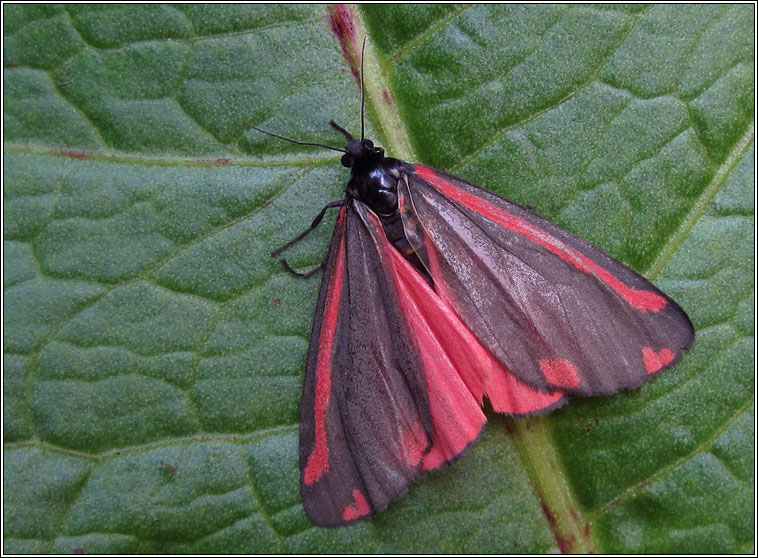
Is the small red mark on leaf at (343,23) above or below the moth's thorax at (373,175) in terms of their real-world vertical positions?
above

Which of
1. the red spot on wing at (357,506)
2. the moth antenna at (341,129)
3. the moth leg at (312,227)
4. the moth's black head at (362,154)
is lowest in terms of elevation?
the red spot on wing at (357,506)

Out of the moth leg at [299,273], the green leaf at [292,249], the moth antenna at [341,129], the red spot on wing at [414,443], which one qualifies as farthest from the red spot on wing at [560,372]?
the moth antenna at [341,129]

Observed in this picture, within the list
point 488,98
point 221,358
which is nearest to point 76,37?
point 221,358

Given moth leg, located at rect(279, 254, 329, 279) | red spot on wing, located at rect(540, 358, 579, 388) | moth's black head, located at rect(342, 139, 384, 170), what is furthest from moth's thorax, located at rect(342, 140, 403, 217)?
red spot on wing, located at rect(540, 358, 579, 388)

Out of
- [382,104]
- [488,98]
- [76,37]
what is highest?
[76,37]

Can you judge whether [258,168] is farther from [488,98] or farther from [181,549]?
[181,549]

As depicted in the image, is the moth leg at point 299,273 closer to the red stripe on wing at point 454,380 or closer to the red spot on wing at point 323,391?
the red spot on wing at point 323,391

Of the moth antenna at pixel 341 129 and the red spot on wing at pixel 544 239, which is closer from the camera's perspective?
the red spot on wing at pixel 544 239
